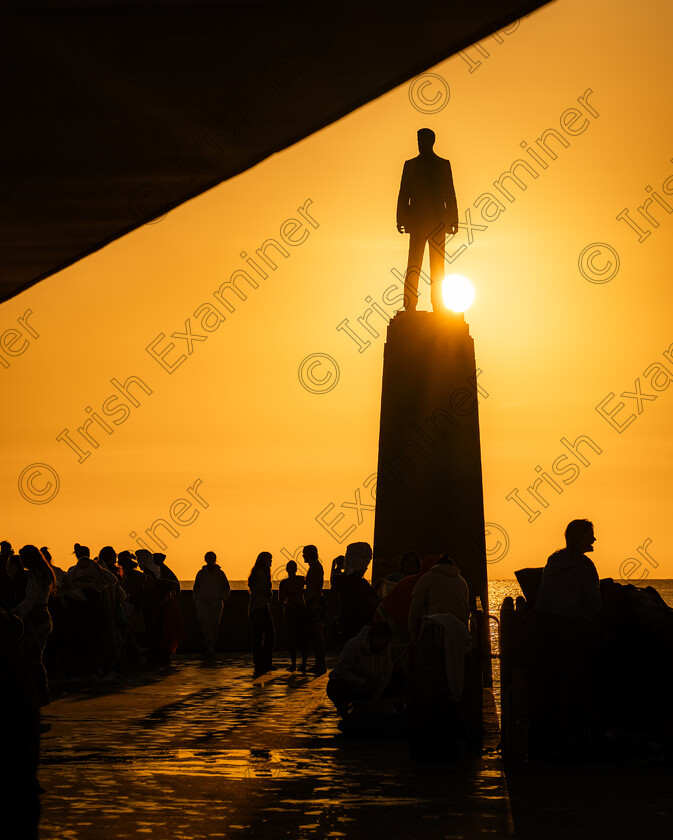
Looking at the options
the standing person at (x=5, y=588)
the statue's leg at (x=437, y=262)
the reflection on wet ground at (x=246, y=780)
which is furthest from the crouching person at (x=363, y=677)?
the statue's leg at (x=437, y=262)

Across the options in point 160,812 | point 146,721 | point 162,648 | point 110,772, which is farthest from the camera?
point 162,648

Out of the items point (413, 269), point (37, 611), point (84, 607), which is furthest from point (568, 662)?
point (413, 269)

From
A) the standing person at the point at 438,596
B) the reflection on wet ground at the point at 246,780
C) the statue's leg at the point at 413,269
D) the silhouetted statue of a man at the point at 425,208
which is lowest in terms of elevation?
the reflection on wet ground at the point at 246,780

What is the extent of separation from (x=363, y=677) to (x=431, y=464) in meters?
6.96

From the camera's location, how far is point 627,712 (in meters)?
9.86

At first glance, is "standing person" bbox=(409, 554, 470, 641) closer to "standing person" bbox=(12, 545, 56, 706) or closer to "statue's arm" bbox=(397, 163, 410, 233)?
"standing person" bbox=(12, 545, 56, 706)

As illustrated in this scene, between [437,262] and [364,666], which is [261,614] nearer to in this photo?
[437,262]

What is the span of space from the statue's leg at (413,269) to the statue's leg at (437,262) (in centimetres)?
16

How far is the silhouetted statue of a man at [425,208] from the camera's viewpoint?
18984 mm

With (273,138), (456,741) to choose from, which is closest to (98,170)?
(273,138)

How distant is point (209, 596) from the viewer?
21.8 m

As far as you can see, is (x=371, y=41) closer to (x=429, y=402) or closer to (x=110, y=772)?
(x=110, y=772)

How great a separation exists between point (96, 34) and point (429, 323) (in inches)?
634

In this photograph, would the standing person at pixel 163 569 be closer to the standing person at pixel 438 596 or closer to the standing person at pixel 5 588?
the standing person at pixel 5 588
